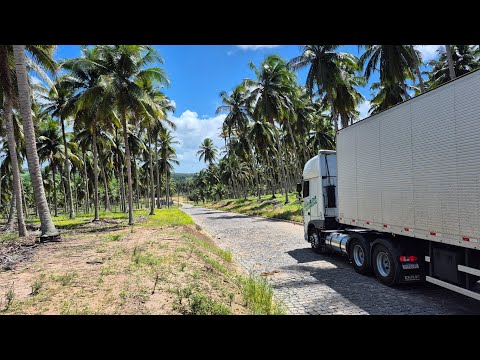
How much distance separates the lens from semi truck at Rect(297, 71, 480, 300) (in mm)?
5590

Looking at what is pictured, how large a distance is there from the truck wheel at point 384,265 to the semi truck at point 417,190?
2 cm

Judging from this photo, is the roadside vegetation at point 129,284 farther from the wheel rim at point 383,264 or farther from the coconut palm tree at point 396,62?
the coconut palm tree at point 396,62

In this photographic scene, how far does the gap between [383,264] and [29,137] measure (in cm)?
1438

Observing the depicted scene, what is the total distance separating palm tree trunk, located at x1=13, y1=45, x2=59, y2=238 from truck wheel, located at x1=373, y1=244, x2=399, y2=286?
43.9ft

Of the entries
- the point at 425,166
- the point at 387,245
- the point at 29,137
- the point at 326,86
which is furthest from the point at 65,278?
the point at 326,86

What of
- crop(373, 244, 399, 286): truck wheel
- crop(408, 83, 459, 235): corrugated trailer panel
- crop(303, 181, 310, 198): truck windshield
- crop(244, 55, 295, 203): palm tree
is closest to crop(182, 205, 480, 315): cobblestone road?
crop(373, 244, 399, 286): truck wheel

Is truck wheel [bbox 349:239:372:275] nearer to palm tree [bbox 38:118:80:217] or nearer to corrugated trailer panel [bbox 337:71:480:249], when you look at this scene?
corrugated trailer panel [bbox 337:71:480:249]

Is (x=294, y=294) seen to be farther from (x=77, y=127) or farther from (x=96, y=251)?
(x=77, y=127)

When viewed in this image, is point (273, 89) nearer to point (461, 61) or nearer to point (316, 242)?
point (461, 61)

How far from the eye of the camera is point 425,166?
655cm
